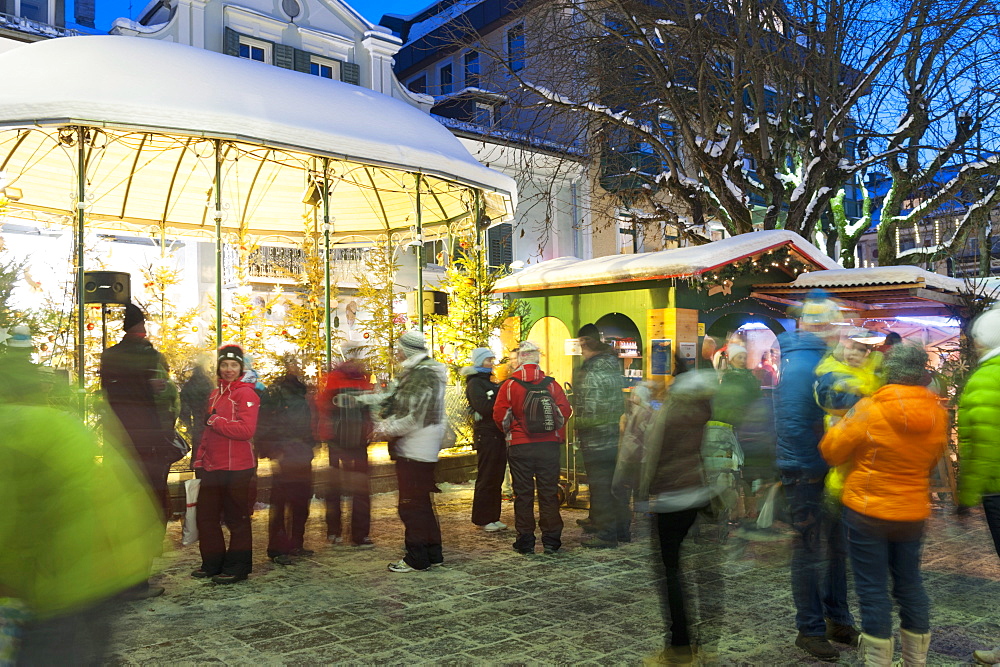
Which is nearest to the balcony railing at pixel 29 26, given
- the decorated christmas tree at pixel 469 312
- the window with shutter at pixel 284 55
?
the window with shutter at pixel 284 55

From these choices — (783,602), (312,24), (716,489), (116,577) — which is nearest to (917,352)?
(716,489)

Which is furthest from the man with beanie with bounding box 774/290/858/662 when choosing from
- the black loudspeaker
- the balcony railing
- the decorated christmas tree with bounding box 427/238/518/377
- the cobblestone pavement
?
the balcony railing

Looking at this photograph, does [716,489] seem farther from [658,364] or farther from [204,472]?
[658,364]

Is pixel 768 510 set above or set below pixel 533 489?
below

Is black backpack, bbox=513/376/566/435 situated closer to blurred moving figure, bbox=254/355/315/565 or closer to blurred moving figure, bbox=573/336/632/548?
blurred moving figure, bbox=573/336/632/548

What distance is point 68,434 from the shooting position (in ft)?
8.04

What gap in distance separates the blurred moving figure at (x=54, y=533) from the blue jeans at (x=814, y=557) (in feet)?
12.0

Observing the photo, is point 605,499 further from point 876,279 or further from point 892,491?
point 876,279

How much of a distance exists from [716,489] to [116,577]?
3.21 metres

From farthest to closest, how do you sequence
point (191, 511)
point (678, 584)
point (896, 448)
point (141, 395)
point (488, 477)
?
point (488, 477)
point (191, 511)
point (141, 395)
point (678, 584)
point (896, 448)

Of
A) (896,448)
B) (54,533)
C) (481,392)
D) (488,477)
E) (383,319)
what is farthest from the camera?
(383,319)

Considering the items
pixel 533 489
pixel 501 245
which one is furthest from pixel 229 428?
pixel 501 245

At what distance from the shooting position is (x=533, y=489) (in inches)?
291

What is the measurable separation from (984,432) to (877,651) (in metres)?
1.29
